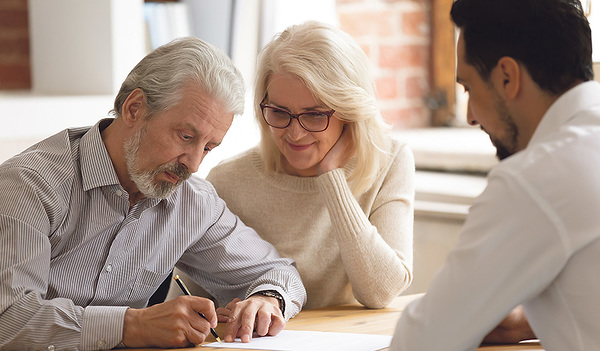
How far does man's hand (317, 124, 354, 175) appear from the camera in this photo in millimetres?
2195

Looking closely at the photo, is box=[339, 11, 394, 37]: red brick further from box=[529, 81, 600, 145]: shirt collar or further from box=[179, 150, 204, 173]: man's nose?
box=[529, 81, 600, 145]: shirt collar

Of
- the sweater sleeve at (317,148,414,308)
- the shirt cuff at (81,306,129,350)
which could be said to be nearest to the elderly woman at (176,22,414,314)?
the sweater sleeve at (317,148,414,308)

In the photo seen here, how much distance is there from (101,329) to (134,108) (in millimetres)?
549

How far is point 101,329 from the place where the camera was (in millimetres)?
1614

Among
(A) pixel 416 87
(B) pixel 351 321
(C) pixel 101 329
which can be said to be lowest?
(B) pixel 351 321

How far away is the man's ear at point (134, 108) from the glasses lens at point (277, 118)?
0.42 meters

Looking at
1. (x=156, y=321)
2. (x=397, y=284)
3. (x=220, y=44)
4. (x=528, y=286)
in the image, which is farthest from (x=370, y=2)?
(x=528, y=286)

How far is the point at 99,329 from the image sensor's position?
1.61 meters

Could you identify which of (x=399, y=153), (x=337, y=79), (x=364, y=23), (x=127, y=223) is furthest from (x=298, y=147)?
(x=364, y=23)

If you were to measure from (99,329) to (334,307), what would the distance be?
0.76 metres

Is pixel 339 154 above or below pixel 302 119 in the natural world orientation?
below

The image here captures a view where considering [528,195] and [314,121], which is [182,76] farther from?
[528,195]

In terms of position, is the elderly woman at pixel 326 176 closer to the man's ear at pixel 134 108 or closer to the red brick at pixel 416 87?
the man's ear at pixel 134 108

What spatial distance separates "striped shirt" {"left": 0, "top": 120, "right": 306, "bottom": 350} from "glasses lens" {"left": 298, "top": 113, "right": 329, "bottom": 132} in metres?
0.32
